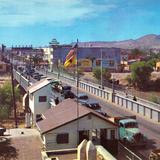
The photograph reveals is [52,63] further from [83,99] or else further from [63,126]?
[63,126]

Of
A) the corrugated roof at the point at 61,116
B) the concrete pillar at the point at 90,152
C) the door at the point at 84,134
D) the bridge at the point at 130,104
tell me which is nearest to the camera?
the concrete pillar at the point at 90,152

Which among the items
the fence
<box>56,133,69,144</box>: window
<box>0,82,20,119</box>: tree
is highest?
<box>56,133,69,144</box>: window

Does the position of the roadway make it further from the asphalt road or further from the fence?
the fence

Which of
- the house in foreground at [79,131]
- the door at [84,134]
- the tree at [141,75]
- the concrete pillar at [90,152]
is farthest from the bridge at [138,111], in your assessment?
the tree at [141,75]

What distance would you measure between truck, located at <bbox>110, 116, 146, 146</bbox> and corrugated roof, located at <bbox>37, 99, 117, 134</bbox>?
430 cm

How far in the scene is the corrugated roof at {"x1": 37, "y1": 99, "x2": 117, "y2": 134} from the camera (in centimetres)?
2881

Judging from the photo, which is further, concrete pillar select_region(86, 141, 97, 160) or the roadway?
the roadway

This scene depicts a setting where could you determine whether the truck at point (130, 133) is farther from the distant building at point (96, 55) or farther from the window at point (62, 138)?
the distant building at point (96, 55)

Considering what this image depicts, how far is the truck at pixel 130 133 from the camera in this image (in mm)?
32281

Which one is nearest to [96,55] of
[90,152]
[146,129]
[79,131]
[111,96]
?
[111,96]

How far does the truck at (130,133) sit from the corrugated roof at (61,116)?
4.30 m

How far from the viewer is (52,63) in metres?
166

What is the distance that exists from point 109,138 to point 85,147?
864 cm

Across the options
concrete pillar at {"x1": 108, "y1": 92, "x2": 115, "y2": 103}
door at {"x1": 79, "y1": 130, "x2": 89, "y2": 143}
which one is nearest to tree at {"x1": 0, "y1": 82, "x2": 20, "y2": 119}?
concrete pillar at {"x1": 108, "y1": 92, "x2": 115, "y2": 103}
